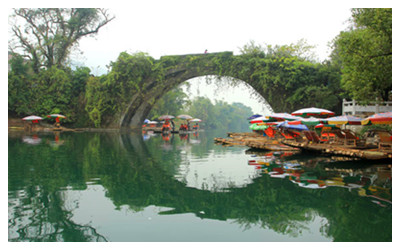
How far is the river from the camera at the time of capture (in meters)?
4.06

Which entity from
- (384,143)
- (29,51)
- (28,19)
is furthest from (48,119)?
(384,143)

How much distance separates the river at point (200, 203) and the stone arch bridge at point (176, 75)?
17.4 metres

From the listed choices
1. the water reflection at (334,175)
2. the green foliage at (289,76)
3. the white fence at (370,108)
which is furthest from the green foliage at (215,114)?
the water reflection at (334,175)

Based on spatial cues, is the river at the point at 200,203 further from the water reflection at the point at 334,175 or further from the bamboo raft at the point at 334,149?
the bamboo raft at the point at 334,149

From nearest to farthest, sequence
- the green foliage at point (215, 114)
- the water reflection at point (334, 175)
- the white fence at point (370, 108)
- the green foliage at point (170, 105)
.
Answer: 1. the water reflection at point (334, 175)
2. the white fence at point (370, 108)
3. the green foliage at point (170, 105)
4. the green foliage at point (215, 114)

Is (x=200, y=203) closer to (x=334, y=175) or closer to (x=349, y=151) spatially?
(x=334, y=175)

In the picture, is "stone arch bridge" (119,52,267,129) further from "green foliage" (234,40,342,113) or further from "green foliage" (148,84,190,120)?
"green foliage" (148,84,190,120)

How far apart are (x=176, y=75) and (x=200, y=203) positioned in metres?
24.6

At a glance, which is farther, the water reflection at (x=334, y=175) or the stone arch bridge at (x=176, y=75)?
the stone arch bridge at (x=176, y=75)

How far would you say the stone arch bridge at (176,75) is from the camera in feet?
83.7

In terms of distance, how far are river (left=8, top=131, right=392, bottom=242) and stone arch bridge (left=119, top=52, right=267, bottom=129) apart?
57.1ft

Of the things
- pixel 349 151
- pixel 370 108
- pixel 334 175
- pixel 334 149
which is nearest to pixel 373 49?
pixel 334 149

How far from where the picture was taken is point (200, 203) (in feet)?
17.5

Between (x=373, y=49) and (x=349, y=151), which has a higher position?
(x=373, y=49)
